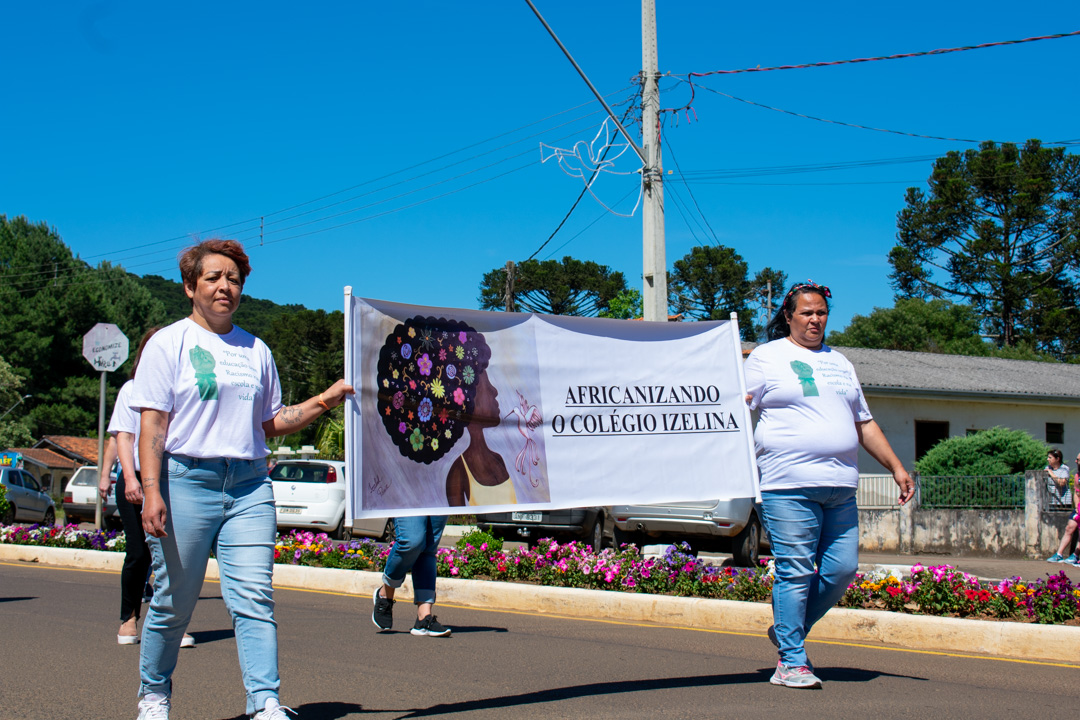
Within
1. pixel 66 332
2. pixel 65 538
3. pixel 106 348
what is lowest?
pixel 65 538

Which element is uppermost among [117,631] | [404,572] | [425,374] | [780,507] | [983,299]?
[983,299]

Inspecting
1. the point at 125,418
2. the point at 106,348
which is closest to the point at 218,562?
the point at 125,418

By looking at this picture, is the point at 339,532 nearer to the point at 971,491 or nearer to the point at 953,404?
the point at 971,491

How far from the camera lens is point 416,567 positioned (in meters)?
6.50

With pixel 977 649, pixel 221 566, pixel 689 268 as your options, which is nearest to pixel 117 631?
pixel 221 566

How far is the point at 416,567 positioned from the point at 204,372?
9.63 feet

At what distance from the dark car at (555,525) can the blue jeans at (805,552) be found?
989 cm

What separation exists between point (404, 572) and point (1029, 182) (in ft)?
185

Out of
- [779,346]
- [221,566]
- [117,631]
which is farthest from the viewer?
[117,631]

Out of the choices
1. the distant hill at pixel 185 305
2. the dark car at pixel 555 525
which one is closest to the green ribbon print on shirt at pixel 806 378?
the dark car at pixel 555 525

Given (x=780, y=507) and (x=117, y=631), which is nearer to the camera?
(x=780, y=507)

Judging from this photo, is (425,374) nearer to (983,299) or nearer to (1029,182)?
(1029,182)

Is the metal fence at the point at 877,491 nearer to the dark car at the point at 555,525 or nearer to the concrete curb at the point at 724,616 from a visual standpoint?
the dark car at the point at 555,525

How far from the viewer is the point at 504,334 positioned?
16.7ft
